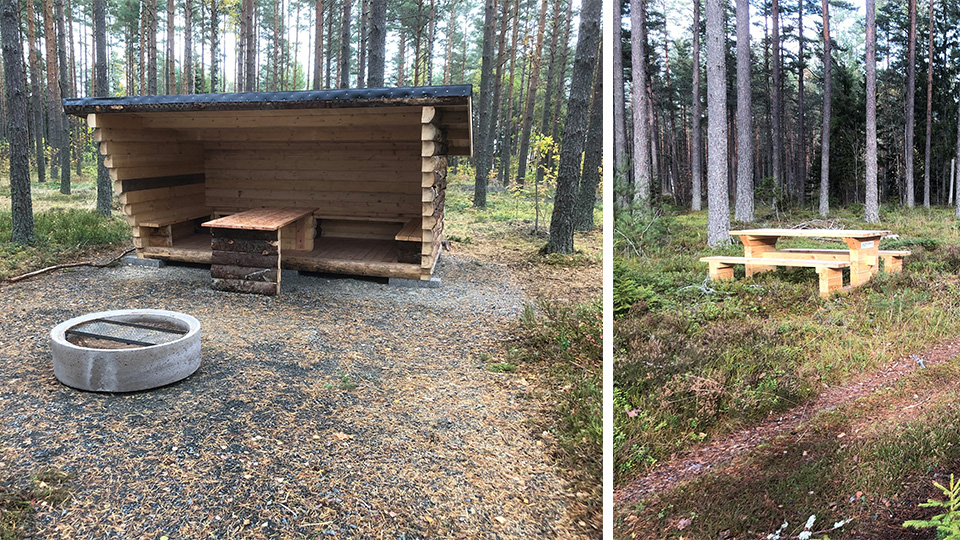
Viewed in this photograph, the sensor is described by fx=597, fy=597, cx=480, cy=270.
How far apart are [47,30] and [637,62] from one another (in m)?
15.8

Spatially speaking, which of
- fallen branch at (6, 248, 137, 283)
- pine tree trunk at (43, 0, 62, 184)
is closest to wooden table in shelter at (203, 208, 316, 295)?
fallen branch at (6, 248, 137, 283)

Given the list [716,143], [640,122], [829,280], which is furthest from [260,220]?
[829,280]

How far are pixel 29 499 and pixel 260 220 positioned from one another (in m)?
4.21

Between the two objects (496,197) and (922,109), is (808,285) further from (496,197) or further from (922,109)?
(496,197)

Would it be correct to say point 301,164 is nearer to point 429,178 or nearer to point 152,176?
point 152,176

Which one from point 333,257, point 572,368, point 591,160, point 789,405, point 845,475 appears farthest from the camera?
point 591,160

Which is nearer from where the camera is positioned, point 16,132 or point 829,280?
point 829,280

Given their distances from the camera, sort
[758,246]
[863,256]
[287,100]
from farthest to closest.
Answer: [287,100]
[758,246]
[863,256]

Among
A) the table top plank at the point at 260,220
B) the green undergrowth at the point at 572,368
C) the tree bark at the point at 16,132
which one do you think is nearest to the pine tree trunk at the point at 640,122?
the green undergrowth at the point at 572,368

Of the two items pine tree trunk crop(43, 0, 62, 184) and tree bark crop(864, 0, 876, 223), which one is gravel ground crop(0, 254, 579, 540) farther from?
pine tree trunk crop(43, 0, 62, 184)

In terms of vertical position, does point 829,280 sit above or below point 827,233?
below

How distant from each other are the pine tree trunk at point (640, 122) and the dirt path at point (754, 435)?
84.0 inches

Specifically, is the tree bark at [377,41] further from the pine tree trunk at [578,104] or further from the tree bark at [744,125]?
the tree bark at [744,125]

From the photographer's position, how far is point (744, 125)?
25.2ft
